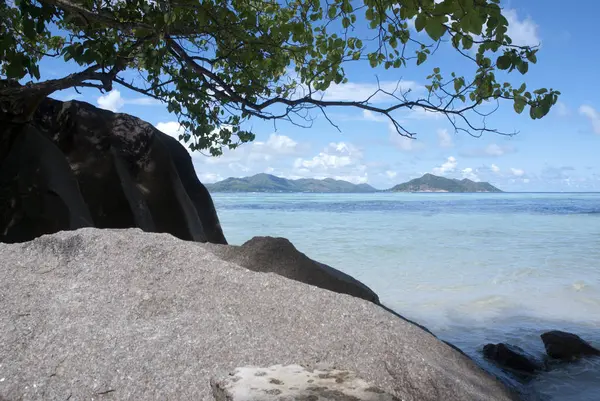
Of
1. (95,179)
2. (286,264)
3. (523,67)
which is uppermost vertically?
(523,67)

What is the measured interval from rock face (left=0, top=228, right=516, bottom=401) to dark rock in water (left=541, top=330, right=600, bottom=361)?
1.91m

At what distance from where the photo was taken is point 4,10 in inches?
203

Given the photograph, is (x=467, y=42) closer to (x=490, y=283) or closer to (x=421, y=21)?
(x=421, y=21)

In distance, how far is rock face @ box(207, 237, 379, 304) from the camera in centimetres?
395

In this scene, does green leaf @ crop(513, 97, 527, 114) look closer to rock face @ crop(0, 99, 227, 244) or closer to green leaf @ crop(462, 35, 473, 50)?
green leaf @ crop(462, 35, 473, 50)

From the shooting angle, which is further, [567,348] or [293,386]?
[567,348]

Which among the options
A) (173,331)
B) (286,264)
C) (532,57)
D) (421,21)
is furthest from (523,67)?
(173,331)

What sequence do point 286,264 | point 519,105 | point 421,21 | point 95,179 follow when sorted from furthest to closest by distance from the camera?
1. point 95,179
2. point 286,264
3. point 519,105
4. point 421,21

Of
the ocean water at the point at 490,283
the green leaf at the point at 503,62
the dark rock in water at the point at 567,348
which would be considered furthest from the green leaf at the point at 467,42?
the dark rock in water at the point at 567,348

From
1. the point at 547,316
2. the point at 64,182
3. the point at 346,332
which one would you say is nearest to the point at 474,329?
the point at 547,316

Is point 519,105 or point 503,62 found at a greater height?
point 503,62

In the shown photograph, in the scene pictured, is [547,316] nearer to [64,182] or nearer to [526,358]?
[526,358]

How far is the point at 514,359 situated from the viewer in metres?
4.46

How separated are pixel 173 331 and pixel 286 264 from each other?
1.60m
